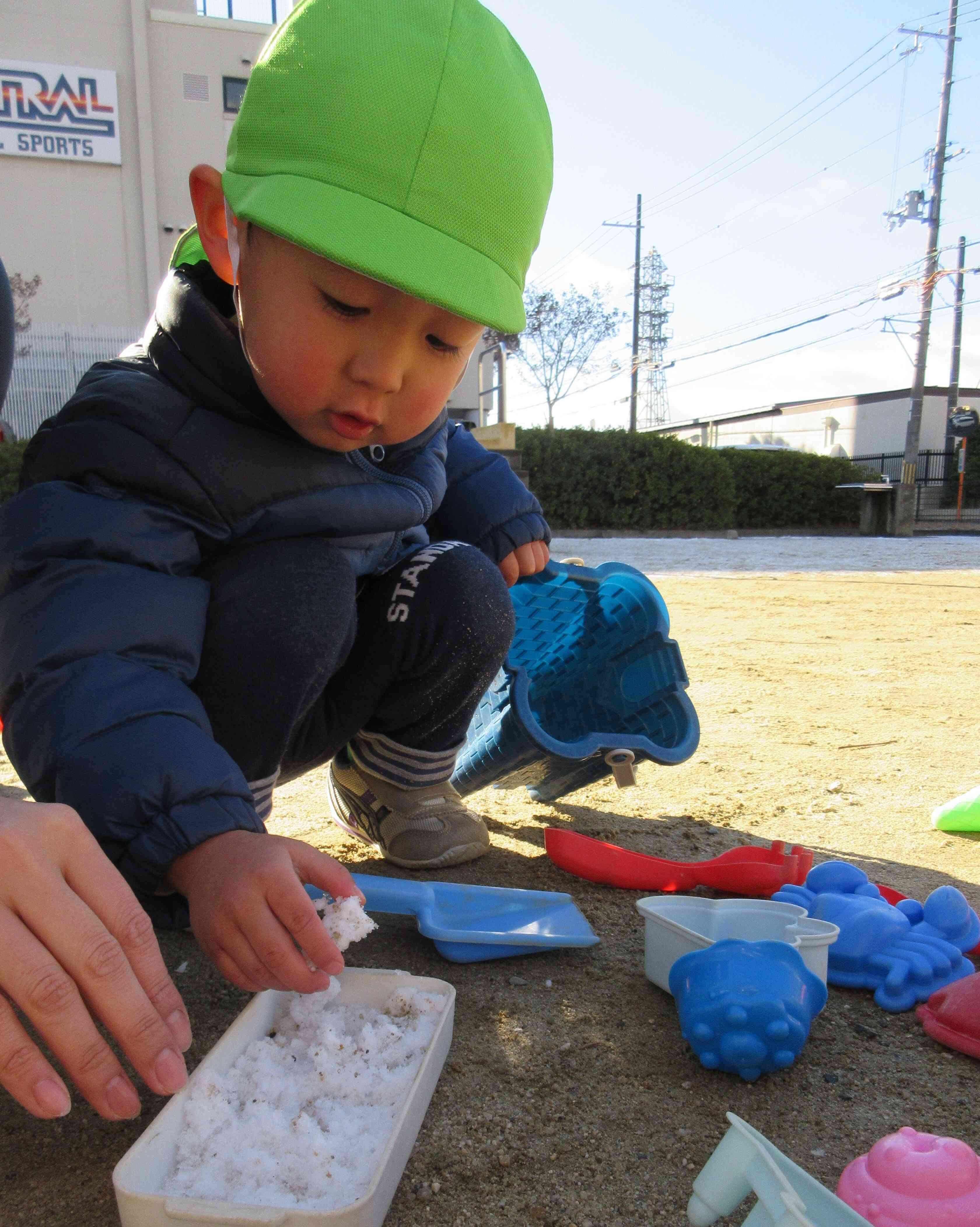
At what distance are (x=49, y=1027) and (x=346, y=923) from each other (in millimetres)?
227

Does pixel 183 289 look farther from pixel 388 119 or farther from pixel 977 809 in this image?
pixel 977 809

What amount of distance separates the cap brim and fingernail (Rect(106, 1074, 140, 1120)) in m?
0.57

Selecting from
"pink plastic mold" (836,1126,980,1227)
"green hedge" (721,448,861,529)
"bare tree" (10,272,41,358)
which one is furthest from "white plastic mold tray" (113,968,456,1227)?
"green hedge" (721,448,861,529)

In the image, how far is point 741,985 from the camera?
77 centimetres

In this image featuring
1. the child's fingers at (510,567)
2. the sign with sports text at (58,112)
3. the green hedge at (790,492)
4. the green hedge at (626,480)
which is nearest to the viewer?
the child's fingers at (510,567)

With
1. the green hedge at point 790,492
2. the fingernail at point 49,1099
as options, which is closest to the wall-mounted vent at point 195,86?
the green hedge at point 790,492

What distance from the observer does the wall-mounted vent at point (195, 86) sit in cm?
1055

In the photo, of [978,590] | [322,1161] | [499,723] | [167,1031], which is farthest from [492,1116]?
[978,590]

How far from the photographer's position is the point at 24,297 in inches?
402

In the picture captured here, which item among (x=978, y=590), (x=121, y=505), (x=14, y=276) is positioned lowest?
(x=978, y=590)

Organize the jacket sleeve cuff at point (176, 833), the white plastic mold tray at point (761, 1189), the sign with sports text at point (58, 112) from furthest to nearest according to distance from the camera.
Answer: the sign with sports text at point (58, 112) → the jacket sleeve cuff at point (176, 833) → the white plastic mold tray at point (761, 1189)

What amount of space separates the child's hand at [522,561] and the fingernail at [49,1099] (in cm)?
90

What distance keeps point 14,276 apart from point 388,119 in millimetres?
10954

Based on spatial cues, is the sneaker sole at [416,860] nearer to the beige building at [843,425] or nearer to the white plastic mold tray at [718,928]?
the white plastic mold tray at [718,928]
